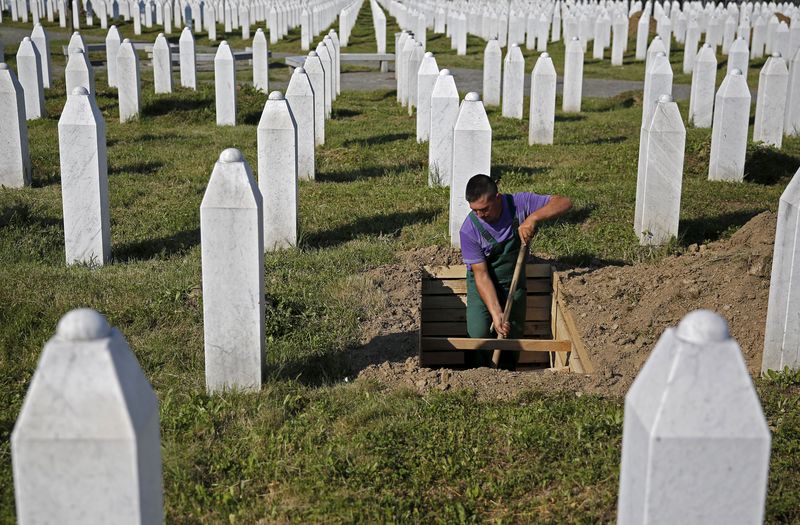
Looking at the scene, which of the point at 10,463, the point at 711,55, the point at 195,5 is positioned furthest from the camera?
the point at 195,5

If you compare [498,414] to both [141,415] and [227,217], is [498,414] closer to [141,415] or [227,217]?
[227,217]

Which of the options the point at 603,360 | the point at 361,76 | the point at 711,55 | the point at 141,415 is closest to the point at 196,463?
the point at 141,415

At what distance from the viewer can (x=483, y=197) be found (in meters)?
6.17

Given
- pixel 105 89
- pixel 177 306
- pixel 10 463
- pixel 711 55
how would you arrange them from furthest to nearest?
pixel 105 89 → pixel 711 55 → pixel 177 306 → pixel 10 463

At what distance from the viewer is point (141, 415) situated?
2332 millimetres

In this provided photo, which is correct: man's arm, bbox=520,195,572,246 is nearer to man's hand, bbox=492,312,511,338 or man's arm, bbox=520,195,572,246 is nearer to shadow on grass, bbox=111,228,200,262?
man's hand, bbox=492,312,511,338

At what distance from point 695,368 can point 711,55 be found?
484 inches

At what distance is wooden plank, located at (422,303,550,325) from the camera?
24.1 feet

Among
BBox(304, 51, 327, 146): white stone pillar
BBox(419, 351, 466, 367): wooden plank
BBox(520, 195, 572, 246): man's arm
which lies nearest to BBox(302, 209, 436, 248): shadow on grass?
BBox(419, 351, 466, 367): wooden plank

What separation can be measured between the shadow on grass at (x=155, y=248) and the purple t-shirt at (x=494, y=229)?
8.01ft

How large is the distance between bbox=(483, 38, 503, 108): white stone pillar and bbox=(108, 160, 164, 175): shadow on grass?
635cm

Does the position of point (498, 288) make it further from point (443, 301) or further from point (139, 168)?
point (139, 168)

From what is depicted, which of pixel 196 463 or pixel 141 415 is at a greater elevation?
pixel 141 415

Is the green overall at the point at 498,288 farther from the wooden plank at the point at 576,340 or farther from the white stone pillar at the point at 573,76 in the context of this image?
the white stone pillar at the point at 573,76
